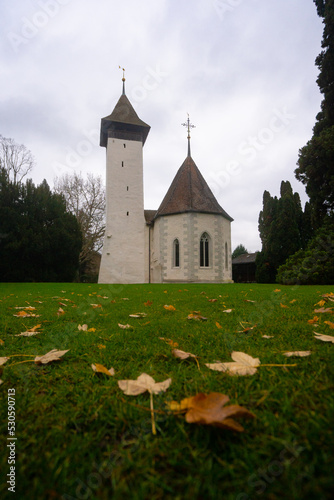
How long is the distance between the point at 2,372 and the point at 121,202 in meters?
18.8

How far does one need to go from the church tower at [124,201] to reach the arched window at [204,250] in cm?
431

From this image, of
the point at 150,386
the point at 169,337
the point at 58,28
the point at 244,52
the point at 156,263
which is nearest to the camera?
the point at 150,386

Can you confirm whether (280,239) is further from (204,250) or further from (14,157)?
(14,157)

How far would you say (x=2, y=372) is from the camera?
1.20 meters

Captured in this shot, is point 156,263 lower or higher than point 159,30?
lower

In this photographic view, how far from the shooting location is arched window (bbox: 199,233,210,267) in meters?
18.1

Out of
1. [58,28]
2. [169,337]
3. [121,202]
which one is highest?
[58,28]

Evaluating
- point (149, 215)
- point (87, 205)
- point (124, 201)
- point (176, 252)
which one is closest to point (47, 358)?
point (176, 252)

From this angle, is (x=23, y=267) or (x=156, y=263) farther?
(x=156, y=263)

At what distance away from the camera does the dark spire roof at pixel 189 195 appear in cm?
1827

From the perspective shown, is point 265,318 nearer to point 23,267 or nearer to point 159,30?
point 159,30

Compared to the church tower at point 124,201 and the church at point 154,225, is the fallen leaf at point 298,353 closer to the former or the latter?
the church at point 154,225

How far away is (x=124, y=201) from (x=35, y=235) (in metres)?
6.65

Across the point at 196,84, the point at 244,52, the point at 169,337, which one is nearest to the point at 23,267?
the point at 196,84
